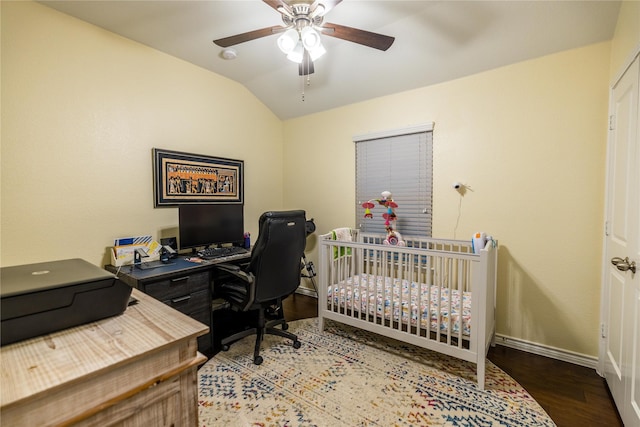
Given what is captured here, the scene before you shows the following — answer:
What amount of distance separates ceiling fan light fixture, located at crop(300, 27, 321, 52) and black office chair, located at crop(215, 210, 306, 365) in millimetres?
1129

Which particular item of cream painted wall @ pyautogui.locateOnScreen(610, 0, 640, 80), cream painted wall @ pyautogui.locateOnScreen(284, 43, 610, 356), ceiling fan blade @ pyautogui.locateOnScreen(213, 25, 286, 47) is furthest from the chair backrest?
cream painted wall @ pyautogui.locateOnScreen(610, 0, 640, 80)

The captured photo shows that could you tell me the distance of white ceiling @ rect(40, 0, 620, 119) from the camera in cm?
199

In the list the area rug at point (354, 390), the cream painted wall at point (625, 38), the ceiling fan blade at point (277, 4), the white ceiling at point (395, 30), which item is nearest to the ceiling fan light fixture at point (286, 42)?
the ceiling fan blade at point (277, 4)

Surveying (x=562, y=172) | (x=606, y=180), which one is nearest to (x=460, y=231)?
(x=562, y=172)

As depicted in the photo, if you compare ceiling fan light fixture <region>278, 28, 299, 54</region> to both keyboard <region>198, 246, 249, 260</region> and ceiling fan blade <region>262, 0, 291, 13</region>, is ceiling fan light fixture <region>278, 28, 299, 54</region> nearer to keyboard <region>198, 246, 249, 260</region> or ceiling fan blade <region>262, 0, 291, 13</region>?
ceiling fan blade <region>262, 0, 291, 13</region>

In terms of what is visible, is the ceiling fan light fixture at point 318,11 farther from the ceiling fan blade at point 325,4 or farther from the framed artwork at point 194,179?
the framed artwork at point 194,179

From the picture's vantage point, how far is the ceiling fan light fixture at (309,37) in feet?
5.57

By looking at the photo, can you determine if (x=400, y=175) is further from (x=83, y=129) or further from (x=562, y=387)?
(x=83, y=129)

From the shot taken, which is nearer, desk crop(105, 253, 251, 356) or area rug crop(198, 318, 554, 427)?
area rug crop(198, 318, 554, 427)

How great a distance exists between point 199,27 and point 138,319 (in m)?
2.41

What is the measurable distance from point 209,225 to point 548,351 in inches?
121

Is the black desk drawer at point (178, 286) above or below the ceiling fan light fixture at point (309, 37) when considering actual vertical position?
below

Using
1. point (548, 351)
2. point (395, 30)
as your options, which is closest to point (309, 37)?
point (395, 30)

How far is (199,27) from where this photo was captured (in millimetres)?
2354
